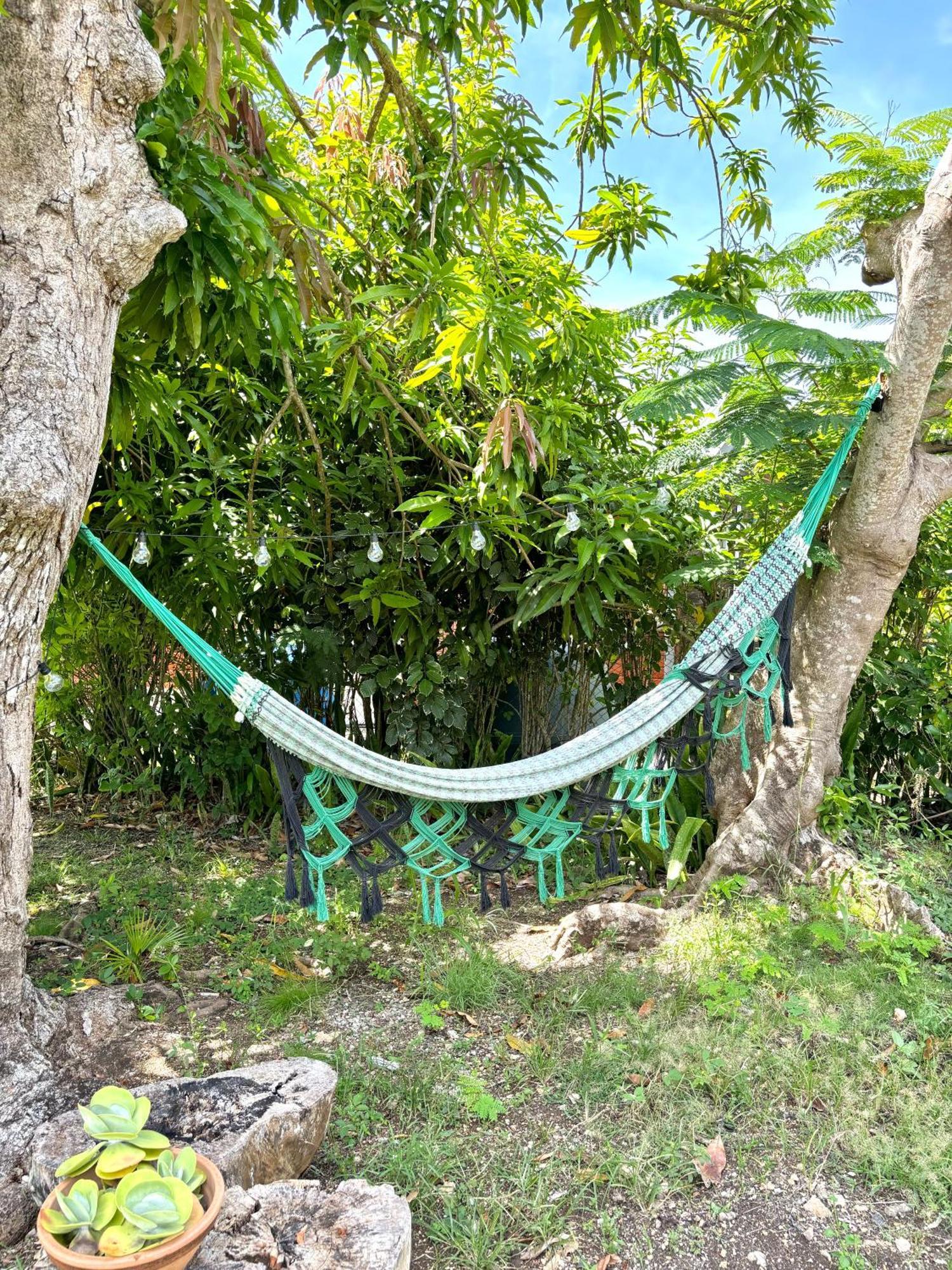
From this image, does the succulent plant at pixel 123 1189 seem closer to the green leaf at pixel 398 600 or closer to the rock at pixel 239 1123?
the rock at pixel 239 1123

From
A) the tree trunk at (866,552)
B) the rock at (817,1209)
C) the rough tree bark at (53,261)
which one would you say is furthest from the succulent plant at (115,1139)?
the tree trunk at (866,552)

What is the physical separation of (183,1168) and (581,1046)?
99 centimetres

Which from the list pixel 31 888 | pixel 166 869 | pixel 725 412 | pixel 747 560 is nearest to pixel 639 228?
pixel 725 412

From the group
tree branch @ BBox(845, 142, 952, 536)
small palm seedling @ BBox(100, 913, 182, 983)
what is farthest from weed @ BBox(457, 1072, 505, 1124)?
tree branch @ BBox(845, 142, 952, 536)

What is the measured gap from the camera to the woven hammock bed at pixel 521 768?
172cm

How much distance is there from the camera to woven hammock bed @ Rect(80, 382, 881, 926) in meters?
1.72

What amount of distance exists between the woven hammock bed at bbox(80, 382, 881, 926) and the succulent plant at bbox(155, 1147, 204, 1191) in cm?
60

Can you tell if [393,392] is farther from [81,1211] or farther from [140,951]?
[81,1211]

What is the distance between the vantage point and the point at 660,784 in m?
2.59

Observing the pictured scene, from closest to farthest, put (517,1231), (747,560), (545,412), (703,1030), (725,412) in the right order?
(517,1231), (703,1030), (545,412), (725,412), (747,560)

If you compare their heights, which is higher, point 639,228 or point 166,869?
point 639,228

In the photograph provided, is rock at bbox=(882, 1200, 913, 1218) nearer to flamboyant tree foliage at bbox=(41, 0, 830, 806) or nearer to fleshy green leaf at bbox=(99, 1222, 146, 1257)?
fleshy green leaf at bbox=(99, 1222, 146, 1257)

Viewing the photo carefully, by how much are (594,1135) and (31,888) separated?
1972 mm

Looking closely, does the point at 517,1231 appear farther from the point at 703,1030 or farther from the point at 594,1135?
the point at 703,1030
